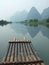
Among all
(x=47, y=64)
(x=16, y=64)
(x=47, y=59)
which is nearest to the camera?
(x=16, y=64)

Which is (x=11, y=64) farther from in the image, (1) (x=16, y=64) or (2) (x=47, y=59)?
(2) (x=47, y=59)

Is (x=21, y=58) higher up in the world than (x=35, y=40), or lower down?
lower down

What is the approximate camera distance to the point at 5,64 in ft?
29.9

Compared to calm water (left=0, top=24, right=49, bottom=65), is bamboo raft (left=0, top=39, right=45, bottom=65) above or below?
below

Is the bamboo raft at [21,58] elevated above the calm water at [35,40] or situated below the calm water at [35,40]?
below

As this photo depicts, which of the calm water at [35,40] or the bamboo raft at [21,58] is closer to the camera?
the bamboo raft at [21,58]

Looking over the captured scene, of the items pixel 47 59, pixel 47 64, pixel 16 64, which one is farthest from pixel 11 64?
pixel 47 59

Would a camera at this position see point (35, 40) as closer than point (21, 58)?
No

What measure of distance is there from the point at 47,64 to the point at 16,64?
625 centimetres

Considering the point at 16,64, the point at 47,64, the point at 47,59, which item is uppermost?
the point at 47,59

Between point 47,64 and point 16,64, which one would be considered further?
point 47,64

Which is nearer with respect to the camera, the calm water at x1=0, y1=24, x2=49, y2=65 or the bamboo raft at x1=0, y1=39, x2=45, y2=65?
the bamboo raft at x1=0, y1=39, x2=45, y2=65

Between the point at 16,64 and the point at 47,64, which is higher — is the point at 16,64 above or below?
below

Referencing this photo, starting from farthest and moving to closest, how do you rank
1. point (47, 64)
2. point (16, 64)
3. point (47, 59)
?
point (47, 59)
point (47, 64)
point (16, 64)
